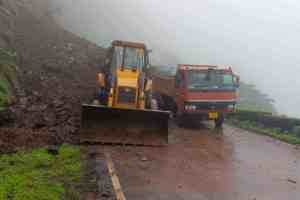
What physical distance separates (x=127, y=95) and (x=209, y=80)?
4623 millimetres

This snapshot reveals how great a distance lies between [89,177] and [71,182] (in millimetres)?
463

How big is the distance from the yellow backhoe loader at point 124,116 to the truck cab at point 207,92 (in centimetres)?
311

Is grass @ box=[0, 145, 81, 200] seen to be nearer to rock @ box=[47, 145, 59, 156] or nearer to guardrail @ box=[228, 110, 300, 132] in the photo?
rock @ box=[47, 145, 59, 156]

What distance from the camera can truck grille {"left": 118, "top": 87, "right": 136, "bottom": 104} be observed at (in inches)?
416

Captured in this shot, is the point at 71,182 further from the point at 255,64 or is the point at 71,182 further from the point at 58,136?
the point at 255,64

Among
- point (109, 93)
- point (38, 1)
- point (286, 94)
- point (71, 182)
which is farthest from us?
point (286, 94)

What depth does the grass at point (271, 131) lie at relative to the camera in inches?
524

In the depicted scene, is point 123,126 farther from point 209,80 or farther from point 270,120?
point 270,120

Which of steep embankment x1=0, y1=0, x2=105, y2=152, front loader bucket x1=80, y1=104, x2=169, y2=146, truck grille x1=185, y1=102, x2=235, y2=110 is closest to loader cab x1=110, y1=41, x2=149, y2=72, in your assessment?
front loader bucket x1=80, y1=104, x2=169, y2=146

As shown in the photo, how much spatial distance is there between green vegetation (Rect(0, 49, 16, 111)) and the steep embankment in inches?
11.7

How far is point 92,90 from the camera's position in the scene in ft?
54.5

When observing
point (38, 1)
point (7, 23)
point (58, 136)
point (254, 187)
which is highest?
point (38, 1)

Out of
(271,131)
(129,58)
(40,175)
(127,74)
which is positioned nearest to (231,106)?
(271,131)

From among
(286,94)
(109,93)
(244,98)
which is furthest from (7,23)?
(286,94)
